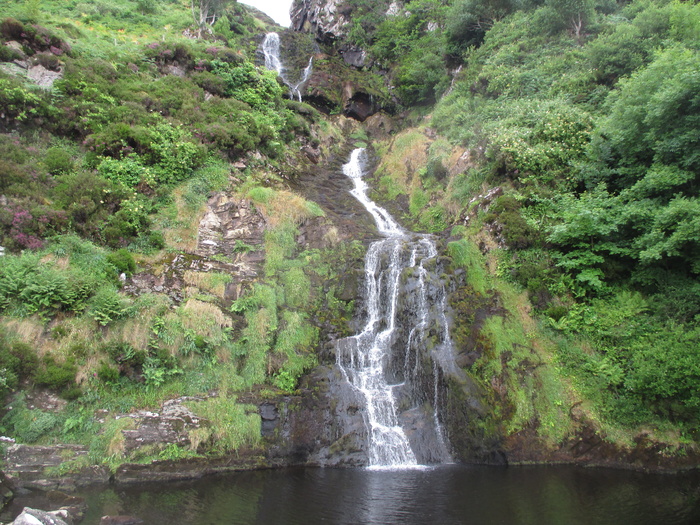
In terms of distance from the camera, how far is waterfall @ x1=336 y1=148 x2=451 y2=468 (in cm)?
1316

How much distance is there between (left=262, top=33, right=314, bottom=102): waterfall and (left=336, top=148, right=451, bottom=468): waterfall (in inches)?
1025

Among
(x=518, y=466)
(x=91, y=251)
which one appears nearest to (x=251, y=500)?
(x=518, y=466)

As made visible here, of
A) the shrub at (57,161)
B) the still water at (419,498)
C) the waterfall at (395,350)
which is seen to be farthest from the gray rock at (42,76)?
the still water at (419,498)

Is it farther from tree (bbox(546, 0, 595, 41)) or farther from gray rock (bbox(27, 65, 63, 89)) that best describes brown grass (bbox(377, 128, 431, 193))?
gray rock (bbox(27, 65, 63, 89))

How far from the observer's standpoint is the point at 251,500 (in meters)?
10.2

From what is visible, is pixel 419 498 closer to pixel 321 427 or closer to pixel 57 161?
pixel 321 427

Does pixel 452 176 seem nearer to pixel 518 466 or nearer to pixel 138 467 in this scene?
pixel 518 466

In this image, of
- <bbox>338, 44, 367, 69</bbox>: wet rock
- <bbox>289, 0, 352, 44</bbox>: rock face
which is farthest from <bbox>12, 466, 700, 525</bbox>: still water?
<bbox>289, 0, 352, 44</bbox>: rock face

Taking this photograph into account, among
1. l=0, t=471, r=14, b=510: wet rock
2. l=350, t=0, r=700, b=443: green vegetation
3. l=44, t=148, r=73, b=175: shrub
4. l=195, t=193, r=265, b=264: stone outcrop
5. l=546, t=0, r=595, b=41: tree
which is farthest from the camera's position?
l=546, t=0, r=595, b=41: tree

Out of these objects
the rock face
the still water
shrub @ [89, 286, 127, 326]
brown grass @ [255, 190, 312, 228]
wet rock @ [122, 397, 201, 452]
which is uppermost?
the rock face

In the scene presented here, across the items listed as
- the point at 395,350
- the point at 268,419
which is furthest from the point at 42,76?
the point at 395,350

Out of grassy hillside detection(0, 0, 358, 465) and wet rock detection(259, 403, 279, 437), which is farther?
wet rock detection(259, 403, 279, 437)

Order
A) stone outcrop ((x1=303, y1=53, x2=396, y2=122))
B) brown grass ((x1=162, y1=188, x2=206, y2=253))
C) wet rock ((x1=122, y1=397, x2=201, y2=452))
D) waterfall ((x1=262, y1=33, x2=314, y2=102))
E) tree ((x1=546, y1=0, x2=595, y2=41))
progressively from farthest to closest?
1. waterfall ((x1=262, y1=33, x2=314, y2=102))
2. stone outcrop ((x1=303, y1=53, x2=396, y2=122))
3. tree ((x1=546, y1=0, x2=595, y2=41))
4. brown grass ((x1=162, y1=188, x2=206, y2=253))
5. wet rock ((x1=122, y1=397, x2=201, y2=452))

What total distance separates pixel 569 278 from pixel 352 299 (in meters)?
8.69
